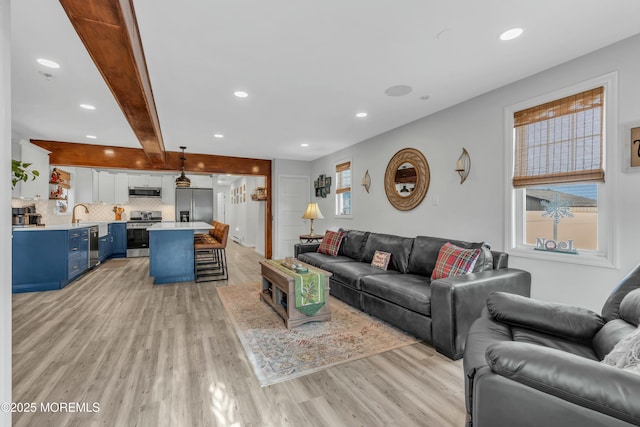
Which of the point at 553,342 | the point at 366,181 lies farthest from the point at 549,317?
the point at 366,181

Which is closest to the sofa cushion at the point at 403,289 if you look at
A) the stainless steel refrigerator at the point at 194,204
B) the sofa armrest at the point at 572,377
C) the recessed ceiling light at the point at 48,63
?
the sofa armrest at the point at 572,377

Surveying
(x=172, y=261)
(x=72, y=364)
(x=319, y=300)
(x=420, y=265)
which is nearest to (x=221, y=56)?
(x=319, y=300)

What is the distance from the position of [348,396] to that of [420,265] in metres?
1.98

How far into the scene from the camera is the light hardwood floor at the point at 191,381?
67.0 inches

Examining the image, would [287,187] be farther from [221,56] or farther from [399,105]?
[221,56]

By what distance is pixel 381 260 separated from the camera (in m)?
3.94

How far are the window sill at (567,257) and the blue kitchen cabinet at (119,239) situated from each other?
8.18 metres

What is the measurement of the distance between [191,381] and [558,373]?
2123 mm

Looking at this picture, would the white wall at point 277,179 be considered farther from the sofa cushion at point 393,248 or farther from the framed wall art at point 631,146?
the framed wall art at point 631,146

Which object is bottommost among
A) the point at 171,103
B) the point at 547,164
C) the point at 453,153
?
the point at 547,164

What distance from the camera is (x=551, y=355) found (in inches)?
39.2

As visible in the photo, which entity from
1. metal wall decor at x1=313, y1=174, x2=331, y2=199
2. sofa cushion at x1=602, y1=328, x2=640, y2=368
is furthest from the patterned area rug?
metal wall decor at x1=313, y1=174, x2=331, y2=199

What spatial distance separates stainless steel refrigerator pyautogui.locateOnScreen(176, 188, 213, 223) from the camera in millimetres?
8612

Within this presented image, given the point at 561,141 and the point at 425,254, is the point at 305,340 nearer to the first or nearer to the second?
the point at 425,254
